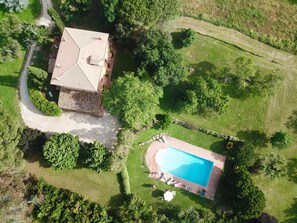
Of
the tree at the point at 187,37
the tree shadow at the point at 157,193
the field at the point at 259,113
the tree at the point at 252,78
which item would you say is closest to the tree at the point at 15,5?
the field at the point at 259,113

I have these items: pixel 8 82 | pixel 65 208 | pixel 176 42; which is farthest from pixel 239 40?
pixel 65 208

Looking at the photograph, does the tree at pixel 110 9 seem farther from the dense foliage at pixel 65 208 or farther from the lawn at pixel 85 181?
the dense foliage at pixel 65 208

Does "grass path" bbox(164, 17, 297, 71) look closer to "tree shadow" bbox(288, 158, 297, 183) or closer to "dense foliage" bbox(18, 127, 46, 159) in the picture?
"tree shadow" bbox(288, 158, 297, 183)

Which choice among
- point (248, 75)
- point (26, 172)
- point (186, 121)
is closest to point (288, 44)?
point (248, 75)

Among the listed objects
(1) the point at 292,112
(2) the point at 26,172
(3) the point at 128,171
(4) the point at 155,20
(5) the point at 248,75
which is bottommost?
(2) the point at 26,172

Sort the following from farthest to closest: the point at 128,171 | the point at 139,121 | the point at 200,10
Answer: the point at 200,10 → the point at 128,171 → the point at 139,121

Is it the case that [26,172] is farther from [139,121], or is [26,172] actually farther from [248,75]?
[248,75]

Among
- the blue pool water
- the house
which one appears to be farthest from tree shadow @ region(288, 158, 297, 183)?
the house
